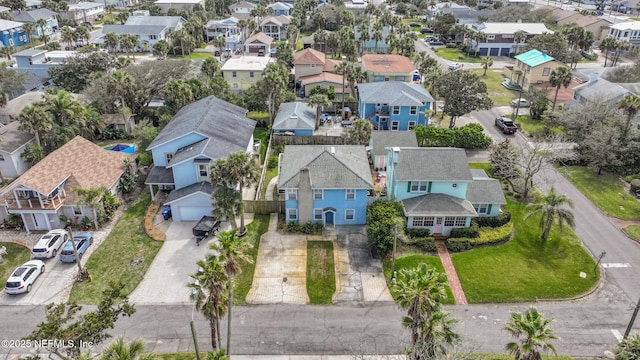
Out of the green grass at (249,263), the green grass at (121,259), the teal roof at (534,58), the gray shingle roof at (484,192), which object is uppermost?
the teal roof at (534,58)

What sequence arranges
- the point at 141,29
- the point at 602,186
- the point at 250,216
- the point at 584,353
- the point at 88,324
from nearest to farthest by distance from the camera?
the point at 88,324
the point at 584,353
the point at 250,216
the point at 602,186
the point at 141,29

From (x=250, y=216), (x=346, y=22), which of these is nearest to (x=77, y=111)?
(x=250, y=216)

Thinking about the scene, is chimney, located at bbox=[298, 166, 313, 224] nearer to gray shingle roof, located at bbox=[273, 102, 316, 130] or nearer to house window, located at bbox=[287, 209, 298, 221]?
house window, located at bbox=[287, 209, 298, 221]

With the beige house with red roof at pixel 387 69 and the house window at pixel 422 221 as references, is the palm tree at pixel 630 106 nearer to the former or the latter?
the house window at pixel 422 221

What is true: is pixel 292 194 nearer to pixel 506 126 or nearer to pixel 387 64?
pixel 506 126

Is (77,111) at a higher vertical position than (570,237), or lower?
higher

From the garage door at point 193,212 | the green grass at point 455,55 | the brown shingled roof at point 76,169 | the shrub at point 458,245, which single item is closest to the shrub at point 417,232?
the shrub at point 458,245

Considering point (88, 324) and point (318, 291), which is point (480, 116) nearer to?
point (318, 291)

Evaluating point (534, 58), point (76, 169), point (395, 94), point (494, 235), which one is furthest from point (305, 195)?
point (534, 58)
